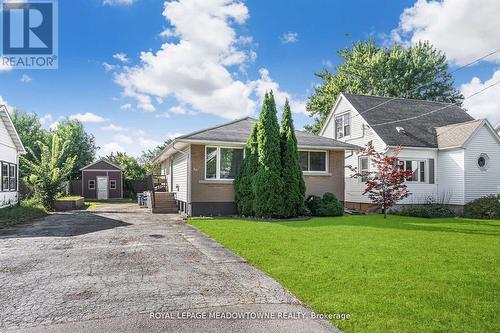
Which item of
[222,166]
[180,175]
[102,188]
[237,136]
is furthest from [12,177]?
[102,188]

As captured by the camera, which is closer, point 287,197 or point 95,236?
point 95,236

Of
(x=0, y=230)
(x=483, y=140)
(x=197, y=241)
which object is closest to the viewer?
(x=197, y=241)

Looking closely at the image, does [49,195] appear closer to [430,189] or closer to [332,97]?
[430,189]

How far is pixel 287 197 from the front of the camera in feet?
48.4

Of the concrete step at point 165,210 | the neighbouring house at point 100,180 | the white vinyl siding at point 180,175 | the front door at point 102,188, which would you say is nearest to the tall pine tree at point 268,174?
the white vinyl siding at point 180,175

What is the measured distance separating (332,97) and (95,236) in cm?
3202

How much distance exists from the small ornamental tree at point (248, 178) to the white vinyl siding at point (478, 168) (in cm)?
1227

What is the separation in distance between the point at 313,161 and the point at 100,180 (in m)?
24.9

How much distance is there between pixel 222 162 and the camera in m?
15.8

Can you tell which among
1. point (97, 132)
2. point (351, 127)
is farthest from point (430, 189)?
point (97, 132)

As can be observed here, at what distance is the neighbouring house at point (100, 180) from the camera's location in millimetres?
34219

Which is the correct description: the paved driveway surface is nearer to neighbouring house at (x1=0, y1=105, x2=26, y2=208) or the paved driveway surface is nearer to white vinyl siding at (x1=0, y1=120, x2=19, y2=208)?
white vinyl siding at (x1=0, y1=120, x2=19, y2=208)

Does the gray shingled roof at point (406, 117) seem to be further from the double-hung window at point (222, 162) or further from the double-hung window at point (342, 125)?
the double-hung window at point (222, 162)

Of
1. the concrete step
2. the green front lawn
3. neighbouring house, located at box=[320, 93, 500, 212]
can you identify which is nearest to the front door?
the green front lawn
